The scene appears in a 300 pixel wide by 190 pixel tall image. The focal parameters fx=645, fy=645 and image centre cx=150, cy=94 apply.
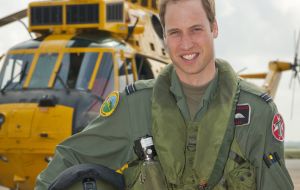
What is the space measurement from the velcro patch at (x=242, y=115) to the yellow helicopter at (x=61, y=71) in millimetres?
6622

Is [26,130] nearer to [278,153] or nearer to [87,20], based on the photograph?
[87,20]

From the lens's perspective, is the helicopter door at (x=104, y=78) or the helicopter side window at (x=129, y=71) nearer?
the helicopter door at (x=104, y=78)

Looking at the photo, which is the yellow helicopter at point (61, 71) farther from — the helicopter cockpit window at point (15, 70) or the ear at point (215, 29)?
the ear at point (215, 29)

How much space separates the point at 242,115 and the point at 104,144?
2.18ft

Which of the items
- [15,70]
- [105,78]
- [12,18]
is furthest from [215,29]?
[12,18]

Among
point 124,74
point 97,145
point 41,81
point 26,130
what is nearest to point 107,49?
point 124,74

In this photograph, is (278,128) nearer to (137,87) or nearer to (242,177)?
(242,177)

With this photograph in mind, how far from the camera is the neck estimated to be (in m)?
3.00

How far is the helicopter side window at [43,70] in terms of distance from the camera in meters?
10.4

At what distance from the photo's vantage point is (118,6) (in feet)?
37.1

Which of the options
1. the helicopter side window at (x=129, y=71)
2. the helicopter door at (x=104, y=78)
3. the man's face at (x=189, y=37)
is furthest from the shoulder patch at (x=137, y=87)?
the helicopter side window at (x=129, y=71)

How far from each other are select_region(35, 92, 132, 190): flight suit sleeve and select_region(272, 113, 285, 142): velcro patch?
0.67 meters

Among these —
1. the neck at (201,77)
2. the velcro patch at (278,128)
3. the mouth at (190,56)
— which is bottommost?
the velcro patch at (278,128)

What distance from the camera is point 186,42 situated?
2.92 m
